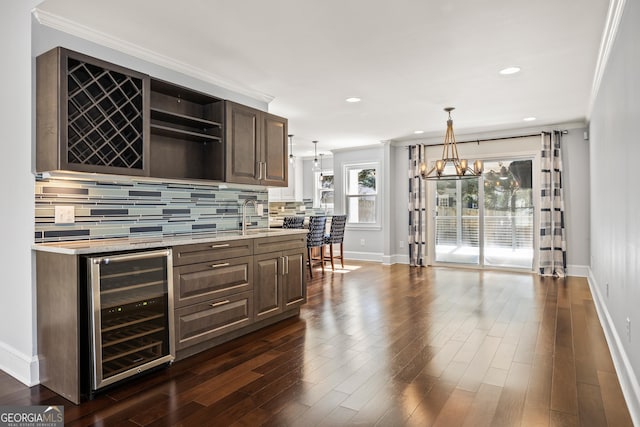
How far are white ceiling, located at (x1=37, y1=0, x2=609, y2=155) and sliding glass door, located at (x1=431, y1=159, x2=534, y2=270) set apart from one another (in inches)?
72.9

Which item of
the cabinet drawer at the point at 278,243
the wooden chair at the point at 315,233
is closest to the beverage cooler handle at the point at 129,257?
the cabinet drawer at the point at 278,243

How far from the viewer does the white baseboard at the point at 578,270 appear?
20.3 ft

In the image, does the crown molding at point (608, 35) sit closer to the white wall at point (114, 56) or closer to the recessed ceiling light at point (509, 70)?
the recessed ceiling light at point (509, 70)

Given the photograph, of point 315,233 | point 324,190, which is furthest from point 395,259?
point 324,190

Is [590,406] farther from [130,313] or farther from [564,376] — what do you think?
[130,313]

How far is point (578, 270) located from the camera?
20.5ft

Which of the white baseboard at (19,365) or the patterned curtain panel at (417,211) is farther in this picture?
the patterned curtain panel at (417,211)

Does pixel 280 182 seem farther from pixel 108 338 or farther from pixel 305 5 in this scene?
pixel 108 338

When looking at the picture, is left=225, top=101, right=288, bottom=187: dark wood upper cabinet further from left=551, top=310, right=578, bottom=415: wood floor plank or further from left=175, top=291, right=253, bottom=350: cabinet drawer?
left=551, top=310, right=578, bottom=415: wood floor plank

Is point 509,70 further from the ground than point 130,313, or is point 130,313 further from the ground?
point 509,70

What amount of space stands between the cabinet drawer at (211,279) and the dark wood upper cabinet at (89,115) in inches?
33.7

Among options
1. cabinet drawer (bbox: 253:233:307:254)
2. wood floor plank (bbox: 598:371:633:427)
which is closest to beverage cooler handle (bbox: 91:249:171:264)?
cabinet drawer (bbox: 253:233:307:254)

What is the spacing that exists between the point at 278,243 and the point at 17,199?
2.06m

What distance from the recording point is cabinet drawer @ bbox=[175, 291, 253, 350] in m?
2.88
